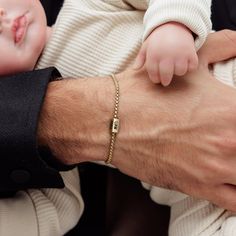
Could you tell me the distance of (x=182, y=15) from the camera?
3.04 feet

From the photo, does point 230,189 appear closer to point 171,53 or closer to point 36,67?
point 171,53

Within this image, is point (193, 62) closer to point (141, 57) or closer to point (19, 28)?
point (141, 57)

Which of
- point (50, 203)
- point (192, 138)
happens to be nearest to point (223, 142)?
point (192, 138)

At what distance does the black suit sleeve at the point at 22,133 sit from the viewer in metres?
0.91

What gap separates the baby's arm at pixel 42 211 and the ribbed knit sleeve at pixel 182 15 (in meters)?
0.46

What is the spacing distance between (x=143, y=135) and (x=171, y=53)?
20 centimetres

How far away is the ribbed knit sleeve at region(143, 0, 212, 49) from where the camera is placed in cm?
93

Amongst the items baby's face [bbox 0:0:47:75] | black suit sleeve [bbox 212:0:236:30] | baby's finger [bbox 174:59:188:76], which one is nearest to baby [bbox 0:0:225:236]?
baby's face [bbox 0:0:47:75]

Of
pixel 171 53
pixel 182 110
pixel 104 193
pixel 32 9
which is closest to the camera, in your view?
pixel 171 53

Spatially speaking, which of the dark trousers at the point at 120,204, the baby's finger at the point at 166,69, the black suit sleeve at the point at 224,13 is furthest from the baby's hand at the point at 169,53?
the dark trousers at the point at 120,204

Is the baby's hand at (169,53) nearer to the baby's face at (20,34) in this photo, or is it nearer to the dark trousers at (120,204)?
the baby's face at (20,34)

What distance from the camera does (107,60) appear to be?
3.67 feet

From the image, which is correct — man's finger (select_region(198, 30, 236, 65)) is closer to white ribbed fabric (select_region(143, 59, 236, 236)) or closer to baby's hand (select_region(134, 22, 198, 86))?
white ribbed fabric (select_region(143, 59, 236, 236))

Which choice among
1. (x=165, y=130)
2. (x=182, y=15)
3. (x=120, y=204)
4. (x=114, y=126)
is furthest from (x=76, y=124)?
(x=120, y=204)
